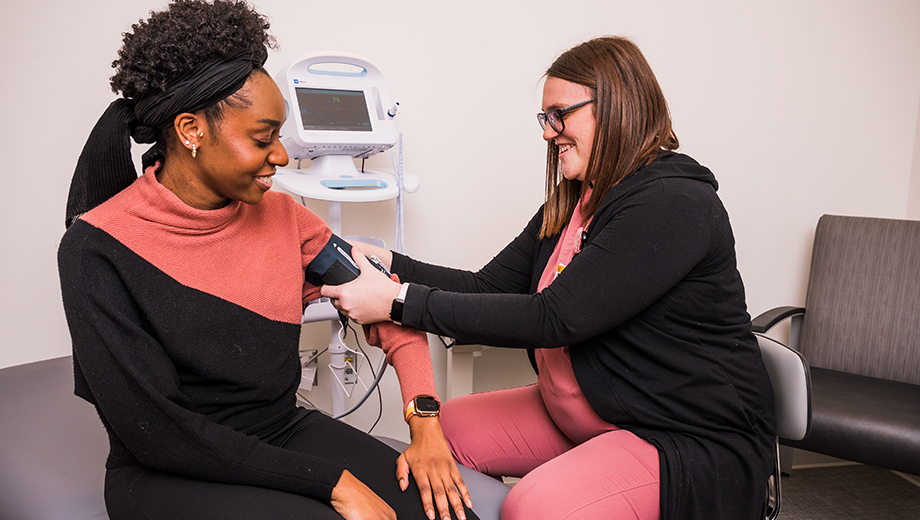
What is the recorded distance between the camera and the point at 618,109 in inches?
51.4

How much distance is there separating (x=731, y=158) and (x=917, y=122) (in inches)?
36.9

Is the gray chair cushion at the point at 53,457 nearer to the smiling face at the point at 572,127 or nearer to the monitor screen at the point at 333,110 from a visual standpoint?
the smiling face at the point at 572,127

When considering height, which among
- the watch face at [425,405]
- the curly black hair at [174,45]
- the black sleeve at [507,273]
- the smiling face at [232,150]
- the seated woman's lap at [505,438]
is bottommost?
the seated woman's lap at [505,438]

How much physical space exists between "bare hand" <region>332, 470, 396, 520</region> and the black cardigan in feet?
1.18

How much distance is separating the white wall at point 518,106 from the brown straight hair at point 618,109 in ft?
3.27

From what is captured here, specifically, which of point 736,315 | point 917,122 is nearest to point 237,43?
point 736,315

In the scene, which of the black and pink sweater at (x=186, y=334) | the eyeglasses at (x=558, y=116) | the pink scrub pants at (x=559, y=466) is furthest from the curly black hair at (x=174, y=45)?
the pink scrub pants at (x=559, y=466)

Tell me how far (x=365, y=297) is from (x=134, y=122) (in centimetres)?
51

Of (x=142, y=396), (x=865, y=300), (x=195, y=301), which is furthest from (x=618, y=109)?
(x=865, y=300)

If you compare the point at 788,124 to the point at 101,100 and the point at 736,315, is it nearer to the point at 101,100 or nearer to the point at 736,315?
the point at 736,315

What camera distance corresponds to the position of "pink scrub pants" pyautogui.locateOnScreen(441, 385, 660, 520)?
1.15 meters

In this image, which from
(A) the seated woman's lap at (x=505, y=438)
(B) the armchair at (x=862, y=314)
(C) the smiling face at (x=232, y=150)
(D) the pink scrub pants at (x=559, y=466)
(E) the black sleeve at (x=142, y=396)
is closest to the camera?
(E) the black sleeve at (x=142, y=396)

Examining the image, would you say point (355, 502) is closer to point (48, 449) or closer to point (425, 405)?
point (425, 405)

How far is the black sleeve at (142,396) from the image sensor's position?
0.90 metres
